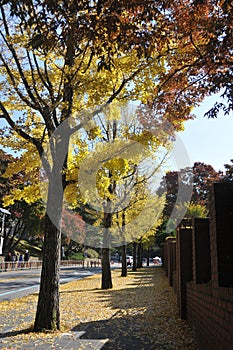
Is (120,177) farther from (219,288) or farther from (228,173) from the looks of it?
(228,173)

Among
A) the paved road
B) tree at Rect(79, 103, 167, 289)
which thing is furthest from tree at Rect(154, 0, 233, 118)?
the paved road

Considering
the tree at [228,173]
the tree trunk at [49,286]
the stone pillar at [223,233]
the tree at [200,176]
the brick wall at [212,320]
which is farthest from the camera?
the tree at [200,176]

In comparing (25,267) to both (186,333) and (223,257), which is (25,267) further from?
(223,257)

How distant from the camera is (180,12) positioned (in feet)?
17.2

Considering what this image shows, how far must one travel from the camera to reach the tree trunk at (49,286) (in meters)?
6.17

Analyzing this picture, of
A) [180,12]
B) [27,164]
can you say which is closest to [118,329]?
[27,164]

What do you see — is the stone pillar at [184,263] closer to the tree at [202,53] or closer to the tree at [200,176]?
the tree at [202,53]

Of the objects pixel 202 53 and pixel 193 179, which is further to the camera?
pixel 193 179

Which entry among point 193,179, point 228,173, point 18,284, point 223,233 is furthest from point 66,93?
point 193,179

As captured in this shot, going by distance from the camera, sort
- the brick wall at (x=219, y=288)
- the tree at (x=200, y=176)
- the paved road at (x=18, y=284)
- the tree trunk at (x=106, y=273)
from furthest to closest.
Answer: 1. the tree at (x=200, y=176)
2. the tree trunk at (x=106, y=273)
3. the paved road at (x=18, y=284)
4. the brick wall at (x=219, y=288)

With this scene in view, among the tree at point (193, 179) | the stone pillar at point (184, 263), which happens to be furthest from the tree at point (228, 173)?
the stone pillar at point (184, 263)

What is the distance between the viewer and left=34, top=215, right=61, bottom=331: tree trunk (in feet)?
20.2

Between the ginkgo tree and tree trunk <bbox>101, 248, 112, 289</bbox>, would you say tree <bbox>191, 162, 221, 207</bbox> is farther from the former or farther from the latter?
the ginkgo tree

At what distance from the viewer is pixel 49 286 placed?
6371mm
